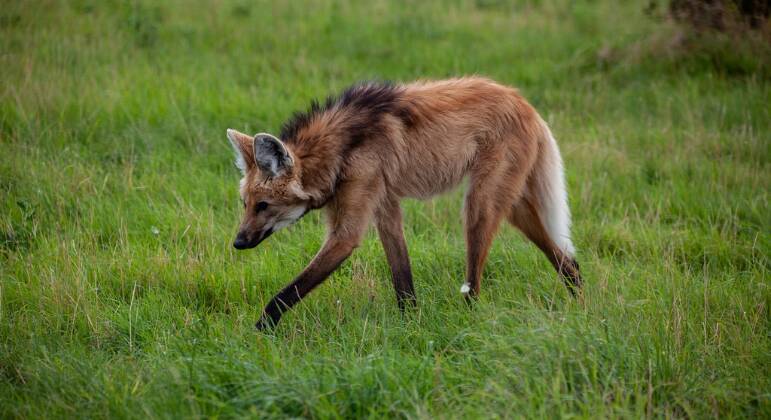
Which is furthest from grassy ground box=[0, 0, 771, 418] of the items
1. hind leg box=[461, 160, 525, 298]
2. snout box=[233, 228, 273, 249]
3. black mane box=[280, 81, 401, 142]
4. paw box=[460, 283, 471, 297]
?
black mane box=[280, 81, 401, 142]

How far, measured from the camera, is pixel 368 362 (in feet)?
9.29

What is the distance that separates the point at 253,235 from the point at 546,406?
1.72 metres

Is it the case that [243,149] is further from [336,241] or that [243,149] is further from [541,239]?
[541,239]

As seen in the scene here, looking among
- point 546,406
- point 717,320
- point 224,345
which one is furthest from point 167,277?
point 717,320

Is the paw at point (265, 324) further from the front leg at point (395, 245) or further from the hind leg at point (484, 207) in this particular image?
the hind leg at point (484, 207)

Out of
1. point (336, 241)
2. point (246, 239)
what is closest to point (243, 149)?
point (246, 239)

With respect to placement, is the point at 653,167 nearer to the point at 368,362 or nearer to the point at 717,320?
the point at 717,320

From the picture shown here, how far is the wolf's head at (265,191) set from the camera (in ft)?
11.7

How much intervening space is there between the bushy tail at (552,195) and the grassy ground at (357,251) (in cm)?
26

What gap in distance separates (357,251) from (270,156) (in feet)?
3.71

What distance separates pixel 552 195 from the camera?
13.6 feet

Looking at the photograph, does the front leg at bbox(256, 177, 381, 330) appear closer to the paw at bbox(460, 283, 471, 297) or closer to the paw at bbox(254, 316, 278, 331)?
the paw at bbox(254, 316, 278, 331)

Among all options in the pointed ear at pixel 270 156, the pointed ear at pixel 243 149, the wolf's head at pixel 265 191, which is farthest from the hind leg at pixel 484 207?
the pointed ear at pixel 243 149

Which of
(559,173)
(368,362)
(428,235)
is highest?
(559,173)
